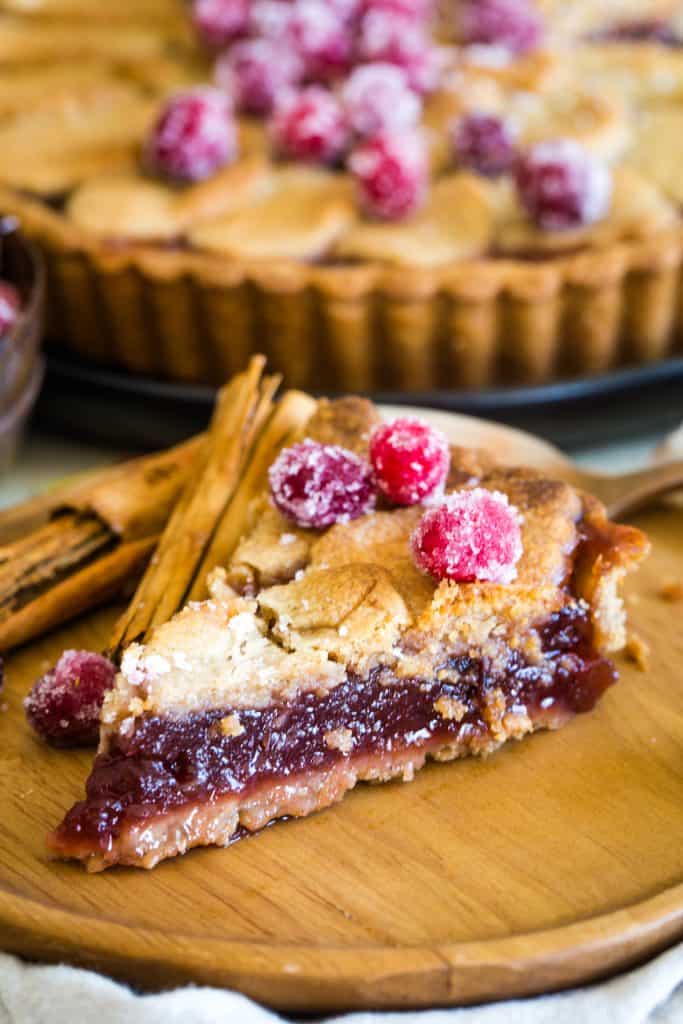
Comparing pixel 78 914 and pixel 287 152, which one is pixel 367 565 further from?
pixel 287 152

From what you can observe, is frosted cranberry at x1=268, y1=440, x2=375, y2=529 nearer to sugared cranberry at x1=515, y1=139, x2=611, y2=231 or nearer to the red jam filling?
the red jam filling

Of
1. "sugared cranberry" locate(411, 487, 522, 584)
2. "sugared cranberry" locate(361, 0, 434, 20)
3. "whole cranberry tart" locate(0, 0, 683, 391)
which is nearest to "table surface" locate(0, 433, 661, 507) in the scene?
"whole cranberry tart" locate(0, 0, 683, 391)

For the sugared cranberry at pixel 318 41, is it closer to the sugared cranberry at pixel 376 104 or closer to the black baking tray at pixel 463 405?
the sugared cranberry at pixel 376 104

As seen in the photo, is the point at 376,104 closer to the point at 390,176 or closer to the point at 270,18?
Answer: the point at 390,176

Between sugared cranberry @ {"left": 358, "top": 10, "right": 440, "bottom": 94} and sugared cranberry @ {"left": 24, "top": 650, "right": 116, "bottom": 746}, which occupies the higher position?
sugared cranberry @ {"left": 358, "top": 10, "right": 440, "bottom": 94}

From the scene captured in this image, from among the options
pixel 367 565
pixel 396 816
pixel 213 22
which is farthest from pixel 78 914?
pixel 213 22

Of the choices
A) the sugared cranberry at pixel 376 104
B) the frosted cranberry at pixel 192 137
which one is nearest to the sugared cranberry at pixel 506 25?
the sugared cranberry at pixel 376 104
